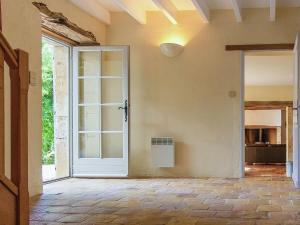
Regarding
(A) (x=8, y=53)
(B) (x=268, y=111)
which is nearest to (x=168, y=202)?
(A) (x=8, y=53)

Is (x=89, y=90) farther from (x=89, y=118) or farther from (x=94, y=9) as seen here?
(x=94, y=9)

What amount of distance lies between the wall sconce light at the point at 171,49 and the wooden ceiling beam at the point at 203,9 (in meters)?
0.54

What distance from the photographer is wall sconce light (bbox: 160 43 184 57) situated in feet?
21.8

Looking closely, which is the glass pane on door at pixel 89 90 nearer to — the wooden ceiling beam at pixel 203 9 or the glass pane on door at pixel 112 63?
the glass pane on door at pixel 112 63

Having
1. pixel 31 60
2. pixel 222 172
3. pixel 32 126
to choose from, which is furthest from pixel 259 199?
pixel 31 60

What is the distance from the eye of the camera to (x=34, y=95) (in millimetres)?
4926

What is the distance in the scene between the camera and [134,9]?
6305 mm

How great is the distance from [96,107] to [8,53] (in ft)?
13.7

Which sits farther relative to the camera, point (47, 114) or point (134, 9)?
point (47, 114)

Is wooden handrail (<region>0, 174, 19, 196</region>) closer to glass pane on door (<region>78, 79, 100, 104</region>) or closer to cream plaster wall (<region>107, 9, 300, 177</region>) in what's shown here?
glass pane on door (<region>78, 79, 100, 104</region>)

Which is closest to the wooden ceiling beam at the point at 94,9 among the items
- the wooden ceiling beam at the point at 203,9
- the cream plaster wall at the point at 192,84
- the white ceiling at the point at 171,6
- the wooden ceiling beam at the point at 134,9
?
the white ceiling at the point at 171,6

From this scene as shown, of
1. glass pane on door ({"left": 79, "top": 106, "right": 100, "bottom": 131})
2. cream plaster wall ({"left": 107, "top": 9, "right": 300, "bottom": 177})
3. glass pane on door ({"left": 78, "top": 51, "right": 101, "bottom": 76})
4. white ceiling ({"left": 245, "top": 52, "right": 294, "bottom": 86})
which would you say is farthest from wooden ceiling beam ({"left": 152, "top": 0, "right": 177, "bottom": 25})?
white ceiling ({"left": 245, "top": 52, "right": 294, "bottom": 86})

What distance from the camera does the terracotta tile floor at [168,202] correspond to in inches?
142

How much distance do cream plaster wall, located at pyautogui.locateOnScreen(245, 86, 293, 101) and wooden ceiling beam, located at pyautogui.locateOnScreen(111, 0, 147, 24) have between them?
23.7ft
